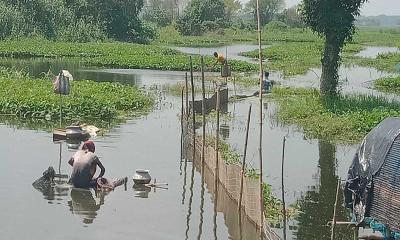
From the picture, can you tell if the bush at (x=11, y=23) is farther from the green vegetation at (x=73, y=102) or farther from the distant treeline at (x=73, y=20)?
the green vegetation at (x=73, y=102)

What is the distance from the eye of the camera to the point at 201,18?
86312mm

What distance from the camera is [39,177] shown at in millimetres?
14922

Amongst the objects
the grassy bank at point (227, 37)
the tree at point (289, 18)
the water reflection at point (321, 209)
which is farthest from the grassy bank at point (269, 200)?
the tree at point (289, 18)

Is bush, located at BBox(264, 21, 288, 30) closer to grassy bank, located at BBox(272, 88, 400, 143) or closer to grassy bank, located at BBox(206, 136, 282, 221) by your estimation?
grassy bank, located at BBox(272, 88, 400, 143)

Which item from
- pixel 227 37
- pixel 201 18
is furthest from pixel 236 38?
pixel 201 18

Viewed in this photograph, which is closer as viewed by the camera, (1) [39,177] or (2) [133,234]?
(2) [133,234]

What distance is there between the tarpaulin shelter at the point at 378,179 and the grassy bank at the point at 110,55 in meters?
31.5

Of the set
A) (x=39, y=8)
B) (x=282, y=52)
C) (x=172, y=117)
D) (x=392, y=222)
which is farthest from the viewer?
(x=39, y=8)

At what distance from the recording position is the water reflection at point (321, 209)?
1184cm

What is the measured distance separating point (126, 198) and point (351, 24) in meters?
15.7

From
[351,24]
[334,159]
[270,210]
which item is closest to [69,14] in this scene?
[351,24]

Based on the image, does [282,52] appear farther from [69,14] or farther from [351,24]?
[351,24]

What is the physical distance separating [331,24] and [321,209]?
46.3 feet

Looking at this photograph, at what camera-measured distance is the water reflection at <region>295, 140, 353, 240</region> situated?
1184 cm
